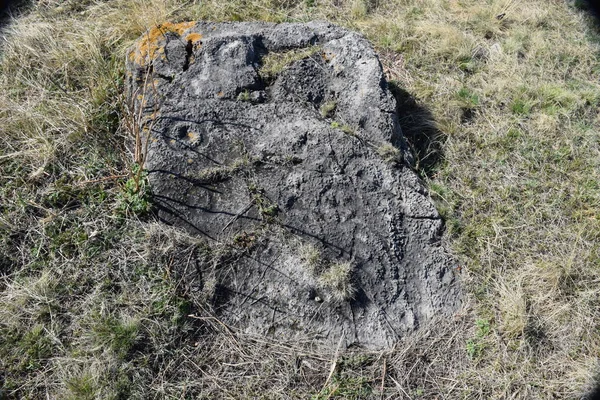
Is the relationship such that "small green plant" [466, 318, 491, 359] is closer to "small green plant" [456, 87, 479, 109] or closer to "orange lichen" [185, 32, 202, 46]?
"small green plant" [456, 87, 479, 109]

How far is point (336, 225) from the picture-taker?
279cm

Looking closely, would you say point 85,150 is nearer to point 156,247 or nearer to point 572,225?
point 156,247

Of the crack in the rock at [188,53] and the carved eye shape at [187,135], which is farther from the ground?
the crack in the rock at [188,53]

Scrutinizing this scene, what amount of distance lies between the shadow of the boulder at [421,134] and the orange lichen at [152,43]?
173 centimetres

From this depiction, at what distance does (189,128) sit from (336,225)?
111 centimetres

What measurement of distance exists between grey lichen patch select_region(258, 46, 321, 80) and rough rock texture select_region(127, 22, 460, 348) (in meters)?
0.01

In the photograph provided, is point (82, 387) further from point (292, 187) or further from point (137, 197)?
point (292, 187)

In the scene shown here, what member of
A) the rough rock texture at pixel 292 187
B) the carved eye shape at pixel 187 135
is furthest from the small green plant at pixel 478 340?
the carved eye shape at pixel 187 135

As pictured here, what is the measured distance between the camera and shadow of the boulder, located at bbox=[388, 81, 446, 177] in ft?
11.0

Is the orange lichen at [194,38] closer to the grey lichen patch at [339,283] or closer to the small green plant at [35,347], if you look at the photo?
the grey lichen patch at [339,283]

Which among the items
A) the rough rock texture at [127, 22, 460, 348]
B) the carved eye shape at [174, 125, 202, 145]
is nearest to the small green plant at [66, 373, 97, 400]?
the rough rock texture at [127, 22, 460, 348]

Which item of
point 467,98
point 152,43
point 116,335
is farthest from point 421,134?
point 116,335

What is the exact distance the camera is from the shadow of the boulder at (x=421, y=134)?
3.35 m

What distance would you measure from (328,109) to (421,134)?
33.2 inches
